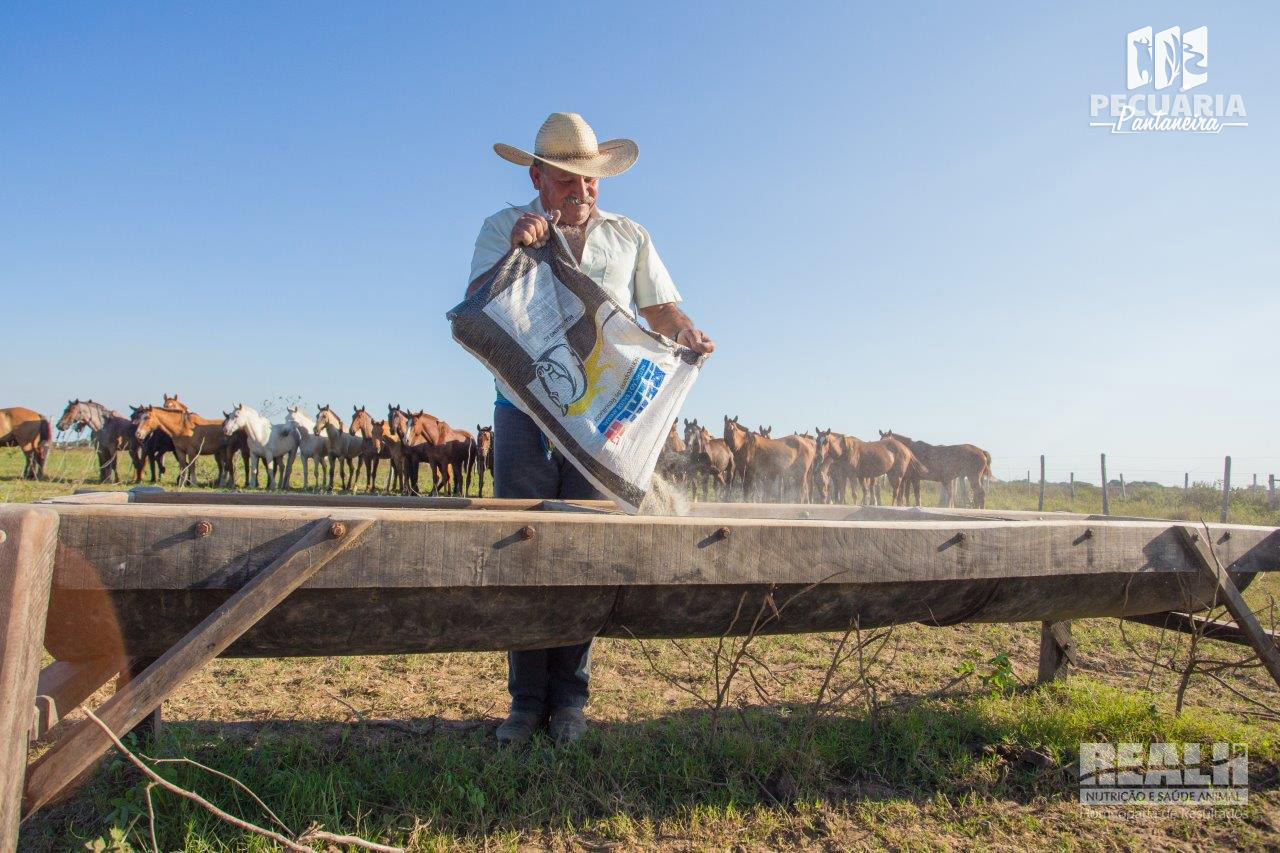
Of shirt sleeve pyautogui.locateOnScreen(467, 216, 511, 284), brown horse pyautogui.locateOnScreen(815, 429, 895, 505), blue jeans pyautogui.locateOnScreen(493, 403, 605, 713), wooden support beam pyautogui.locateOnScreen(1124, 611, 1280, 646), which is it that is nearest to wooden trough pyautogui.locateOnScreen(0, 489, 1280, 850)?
wooden support beam pyautogui.locateOnScreen(1124, 611, 1280, 646)

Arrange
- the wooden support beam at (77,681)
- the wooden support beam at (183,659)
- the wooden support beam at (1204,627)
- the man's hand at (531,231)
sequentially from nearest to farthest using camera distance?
the wooden support beam at (183,659)
the wooden support beam at (77,681)
the man's hand at (531,231)
the wooden support beam at (1204,627)

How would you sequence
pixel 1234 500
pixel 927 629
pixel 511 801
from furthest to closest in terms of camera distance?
1. pixel 1234 500
2. pixel 927 629
3. pixel 511 801

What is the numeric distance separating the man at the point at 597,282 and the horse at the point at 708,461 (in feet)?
57.6

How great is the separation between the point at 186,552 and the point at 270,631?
349 millimetres

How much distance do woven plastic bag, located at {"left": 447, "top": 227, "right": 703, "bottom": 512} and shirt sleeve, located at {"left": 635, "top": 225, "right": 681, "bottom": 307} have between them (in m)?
0.53

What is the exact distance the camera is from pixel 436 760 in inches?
103

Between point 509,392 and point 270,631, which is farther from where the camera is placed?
point 509,392

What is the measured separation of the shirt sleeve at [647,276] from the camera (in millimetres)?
3143

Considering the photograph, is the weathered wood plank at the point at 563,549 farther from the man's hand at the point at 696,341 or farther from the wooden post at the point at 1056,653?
the wooden post at the point at 1056,653

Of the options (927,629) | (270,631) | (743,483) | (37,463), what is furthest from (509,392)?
(37,463)

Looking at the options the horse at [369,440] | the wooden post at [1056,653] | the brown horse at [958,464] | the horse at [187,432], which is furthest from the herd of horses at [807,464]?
the wooden post at [1056,653]

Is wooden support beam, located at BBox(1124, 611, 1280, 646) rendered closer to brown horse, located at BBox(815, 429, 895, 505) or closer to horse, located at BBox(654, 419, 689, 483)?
horse, located at BBox(654, 419, 689, 483)

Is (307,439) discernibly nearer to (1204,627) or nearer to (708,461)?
(708,461)

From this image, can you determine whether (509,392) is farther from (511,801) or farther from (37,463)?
(37,463)
